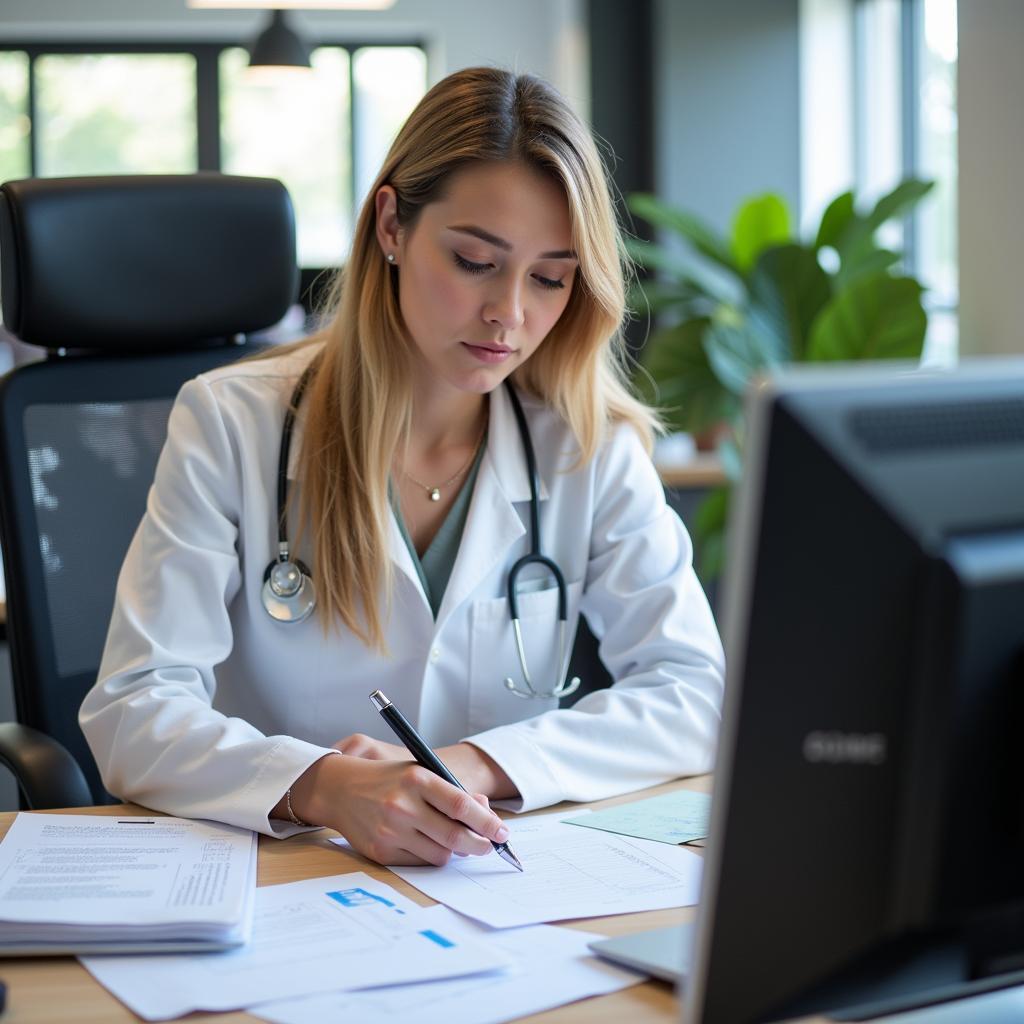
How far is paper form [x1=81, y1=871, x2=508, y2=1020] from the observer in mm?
861

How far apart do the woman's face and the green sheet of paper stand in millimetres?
500

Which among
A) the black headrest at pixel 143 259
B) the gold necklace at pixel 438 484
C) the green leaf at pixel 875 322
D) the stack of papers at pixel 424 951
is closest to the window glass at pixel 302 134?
the green leaf at pixel 875 322

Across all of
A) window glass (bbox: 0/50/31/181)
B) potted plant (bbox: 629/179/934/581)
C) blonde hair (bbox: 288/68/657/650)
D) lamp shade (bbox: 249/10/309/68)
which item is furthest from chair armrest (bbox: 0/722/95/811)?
window glass (bbox: 0/50/31/181)

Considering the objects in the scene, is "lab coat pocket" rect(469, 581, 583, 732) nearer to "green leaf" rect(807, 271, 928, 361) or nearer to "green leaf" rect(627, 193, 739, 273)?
"green leaf" rect(807, 271, 928, 361)

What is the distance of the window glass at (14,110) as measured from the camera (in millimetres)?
7191

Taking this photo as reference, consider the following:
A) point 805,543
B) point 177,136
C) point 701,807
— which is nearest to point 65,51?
point 177,136

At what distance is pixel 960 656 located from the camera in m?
0.64

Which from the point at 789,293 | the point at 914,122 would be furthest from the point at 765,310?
the point at 914,122

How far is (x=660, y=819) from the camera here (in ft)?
4.05

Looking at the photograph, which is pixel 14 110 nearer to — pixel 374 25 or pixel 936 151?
pixel 374 25

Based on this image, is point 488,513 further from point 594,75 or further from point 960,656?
point 594,75

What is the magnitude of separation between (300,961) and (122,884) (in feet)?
0.59

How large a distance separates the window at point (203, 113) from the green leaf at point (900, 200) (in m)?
4.18

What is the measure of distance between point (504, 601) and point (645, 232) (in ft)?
15.4
